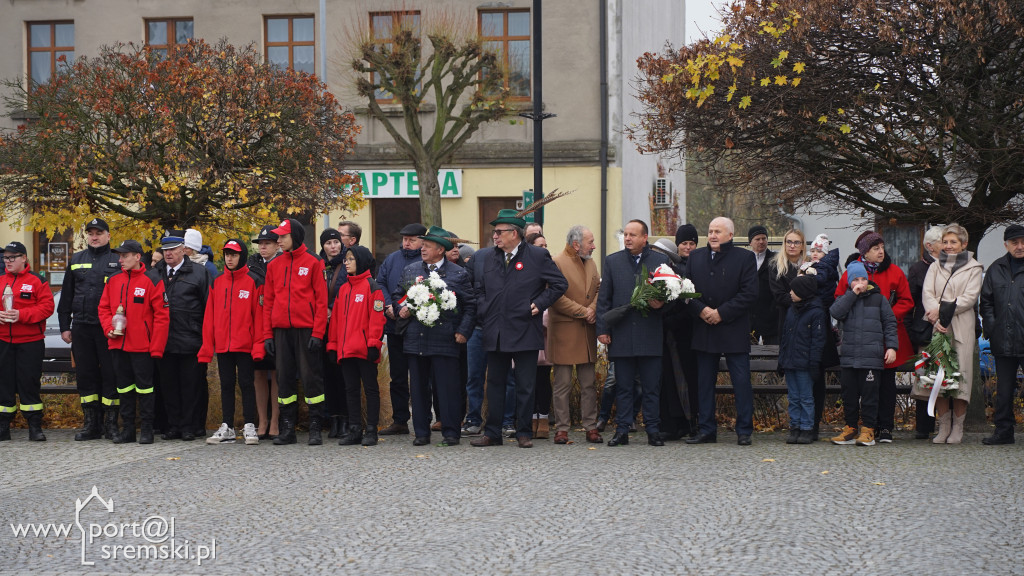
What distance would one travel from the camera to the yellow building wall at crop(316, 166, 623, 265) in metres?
26.1

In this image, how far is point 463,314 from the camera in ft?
35.8

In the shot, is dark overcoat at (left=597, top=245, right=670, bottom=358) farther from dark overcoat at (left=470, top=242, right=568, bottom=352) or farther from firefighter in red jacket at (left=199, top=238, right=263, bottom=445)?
firefighter in red jacket at (left=199, top=238, right=263, bottom=445)

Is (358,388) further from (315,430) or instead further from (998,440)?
(998,440)

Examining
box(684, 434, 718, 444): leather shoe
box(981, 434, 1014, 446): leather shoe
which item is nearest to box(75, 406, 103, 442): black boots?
box(684, 434, 718, 444): leather shoe

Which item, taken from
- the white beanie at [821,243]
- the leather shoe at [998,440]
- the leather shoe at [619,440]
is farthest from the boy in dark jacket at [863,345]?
the leather shoe at [619,440]

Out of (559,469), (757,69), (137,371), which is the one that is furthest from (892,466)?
(137,371)

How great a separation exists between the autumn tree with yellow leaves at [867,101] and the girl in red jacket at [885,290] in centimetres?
84

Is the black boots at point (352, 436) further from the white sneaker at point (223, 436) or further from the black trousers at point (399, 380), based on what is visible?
the white sneaker at point (223, 436)

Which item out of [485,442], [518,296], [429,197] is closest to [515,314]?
[518,296]

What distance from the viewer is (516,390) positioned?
10.7 meters

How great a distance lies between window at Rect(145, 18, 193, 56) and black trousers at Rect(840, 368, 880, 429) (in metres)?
20.8

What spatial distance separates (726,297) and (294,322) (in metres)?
3.97

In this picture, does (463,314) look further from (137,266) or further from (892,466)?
(892,466)

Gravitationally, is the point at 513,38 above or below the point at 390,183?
above
